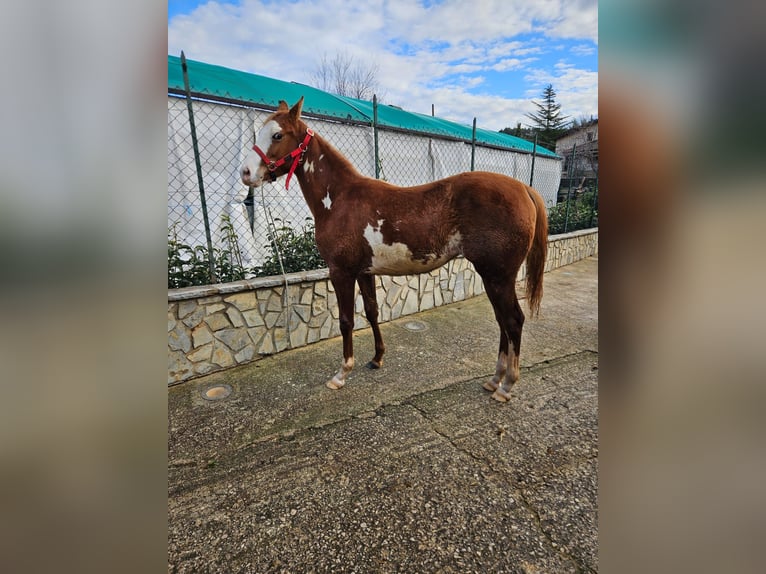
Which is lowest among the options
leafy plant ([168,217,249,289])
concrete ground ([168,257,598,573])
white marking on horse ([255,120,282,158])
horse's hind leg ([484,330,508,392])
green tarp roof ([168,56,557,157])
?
concrete ground ([168,257,598,573])

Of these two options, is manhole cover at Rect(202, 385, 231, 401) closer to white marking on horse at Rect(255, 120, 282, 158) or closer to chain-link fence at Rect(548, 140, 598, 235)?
white marking on horse at Rect(255, 120, 282, 158)

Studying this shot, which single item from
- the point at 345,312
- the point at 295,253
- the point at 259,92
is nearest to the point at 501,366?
the point at 345,312

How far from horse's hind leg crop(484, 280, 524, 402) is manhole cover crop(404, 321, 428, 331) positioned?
4.75 feet

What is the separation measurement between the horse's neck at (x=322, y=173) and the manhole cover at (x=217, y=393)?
1435 millimetres

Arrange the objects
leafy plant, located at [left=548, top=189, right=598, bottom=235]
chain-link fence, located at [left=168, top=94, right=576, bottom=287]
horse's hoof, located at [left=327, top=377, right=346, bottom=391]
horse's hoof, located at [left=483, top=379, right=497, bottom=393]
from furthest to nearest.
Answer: leafy plant, located at [left=548, top=189, right=598, bottom=235] < chain-link fence, located at [left=168, top=94, right=576, bottom=287] < horse's hoof, located at [left=327, top=377, right=346, bottom=391] < horse's hoof, located at [left=483, top=379, right=497, bottom=393]

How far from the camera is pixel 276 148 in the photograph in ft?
8.34

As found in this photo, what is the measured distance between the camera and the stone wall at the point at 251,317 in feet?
9.46

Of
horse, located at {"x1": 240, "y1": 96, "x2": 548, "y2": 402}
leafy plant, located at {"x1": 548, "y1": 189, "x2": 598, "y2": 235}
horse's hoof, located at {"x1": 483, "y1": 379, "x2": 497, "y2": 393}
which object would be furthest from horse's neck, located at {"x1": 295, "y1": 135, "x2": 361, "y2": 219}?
leafy plant, located at {"x1": 548, "y1": 189, "x2": 598, "y2": 235}

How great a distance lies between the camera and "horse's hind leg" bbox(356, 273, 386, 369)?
9.84 feet
